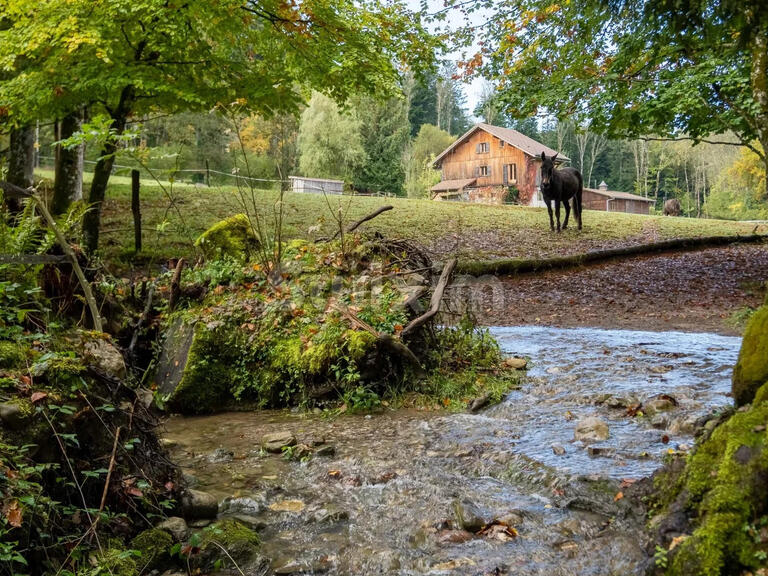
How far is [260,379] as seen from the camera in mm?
6297

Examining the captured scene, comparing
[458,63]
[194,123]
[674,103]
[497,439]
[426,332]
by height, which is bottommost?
[497,439]

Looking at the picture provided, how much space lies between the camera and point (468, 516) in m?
3.24

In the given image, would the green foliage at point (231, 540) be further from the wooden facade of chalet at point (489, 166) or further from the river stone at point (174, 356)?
the wooden facade of chalet at point (489, 166)

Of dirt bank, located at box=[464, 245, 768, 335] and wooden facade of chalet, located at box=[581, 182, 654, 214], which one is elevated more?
wooden facade of chalet, located at box=[581, 182, 654, 214]

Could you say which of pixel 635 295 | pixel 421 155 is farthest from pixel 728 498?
pixel 421 155

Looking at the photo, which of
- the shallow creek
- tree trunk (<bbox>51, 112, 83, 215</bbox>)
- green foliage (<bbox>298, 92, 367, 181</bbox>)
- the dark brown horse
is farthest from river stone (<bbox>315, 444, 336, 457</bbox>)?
green foliage (<bbox>298, 92, 367, 181</bbox>)

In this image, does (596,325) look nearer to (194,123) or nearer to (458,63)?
(458,63)

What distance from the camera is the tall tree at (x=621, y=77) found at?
10727mm

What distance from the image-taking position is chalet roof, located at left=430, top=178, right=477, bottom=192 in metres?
51.3

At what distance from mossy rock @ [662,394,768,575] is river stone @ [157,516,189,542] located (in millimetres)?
2411

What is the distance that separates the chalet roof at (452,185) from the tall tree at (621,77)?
35.5 meters

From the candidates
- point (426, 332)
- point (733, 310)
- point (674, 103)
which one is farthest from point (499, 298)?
point (426, 332)

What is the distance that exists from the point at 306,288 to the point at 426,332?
5.51ft

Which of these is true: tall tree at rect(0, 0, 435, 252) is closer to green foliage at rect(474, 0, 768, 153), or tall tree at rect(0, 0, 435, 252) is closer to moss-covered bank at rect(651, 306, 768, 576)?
green foliage at rect(474, 0, 768, 153)
